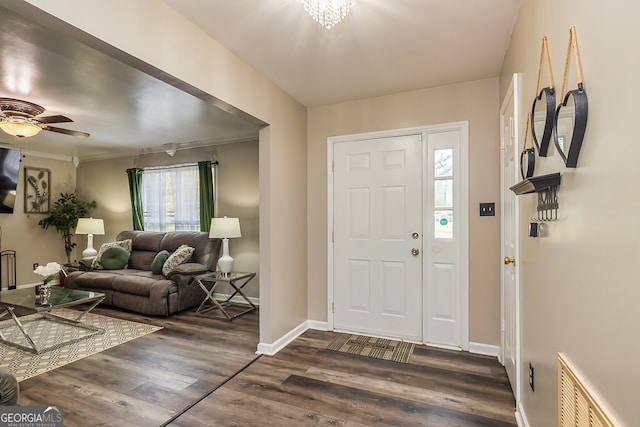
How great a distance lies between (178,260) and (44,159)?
13.3 feet

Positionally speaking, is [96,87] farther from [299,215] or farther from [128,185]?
[128,185]

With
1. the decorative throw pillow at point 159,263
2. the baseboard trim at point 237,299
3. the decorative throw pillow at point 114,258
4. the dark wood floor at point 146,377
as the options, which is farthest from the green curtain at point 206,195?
the dark wood floor at point 146,377

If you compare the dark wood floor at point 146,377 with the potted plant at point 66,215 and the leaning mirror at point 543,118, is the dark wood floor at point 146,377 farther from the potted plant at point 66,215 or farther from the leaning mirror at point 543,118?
the potted plant at point 66,215

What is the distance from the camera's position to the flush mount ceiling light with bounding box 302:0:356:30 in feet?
5.74

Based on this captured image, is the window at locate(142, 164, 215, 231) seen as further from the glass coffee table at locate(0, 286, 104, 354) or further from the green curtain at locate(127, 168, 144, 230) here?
the glass coffee table at locate(0, 286, 104, 354)

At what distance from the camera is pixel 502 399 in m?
2.23

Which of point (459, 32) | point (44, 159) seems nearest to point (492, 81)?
point (459, 32)

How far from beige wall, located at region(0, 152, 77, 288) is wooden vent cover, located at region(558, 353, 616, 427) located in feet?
23.4

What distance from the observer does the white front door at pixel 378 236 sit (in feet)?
10.6

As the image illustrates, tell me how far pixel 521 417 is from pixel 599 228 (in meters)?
1.59

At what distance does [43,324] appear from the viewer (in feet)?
12.4

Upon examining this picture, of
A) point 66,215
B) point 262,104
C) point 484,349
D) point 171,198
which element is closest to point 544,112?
point 262,104

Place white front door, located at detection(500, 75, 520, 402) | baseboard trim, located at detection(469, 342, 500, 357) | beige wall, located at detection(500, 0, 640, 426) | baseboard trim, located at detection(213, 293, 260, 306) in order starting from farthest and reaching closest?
baseboard trim, located at detection(213, 293, 260, 306) < baseboard trim, located at detection(469, 342, 500, 357) < white front door, located at detection(500, 75, 520, 402) < beige wall, located at detection(500, 0, 640, 426)

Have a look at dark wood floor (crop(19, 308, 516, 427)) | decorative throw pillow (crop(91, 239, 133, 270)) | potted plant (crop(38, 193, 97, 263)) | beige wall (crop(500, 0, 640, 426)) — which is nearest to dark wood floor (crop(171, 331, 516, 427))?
dark wood floor (crop(19, 308, 516, 427))
